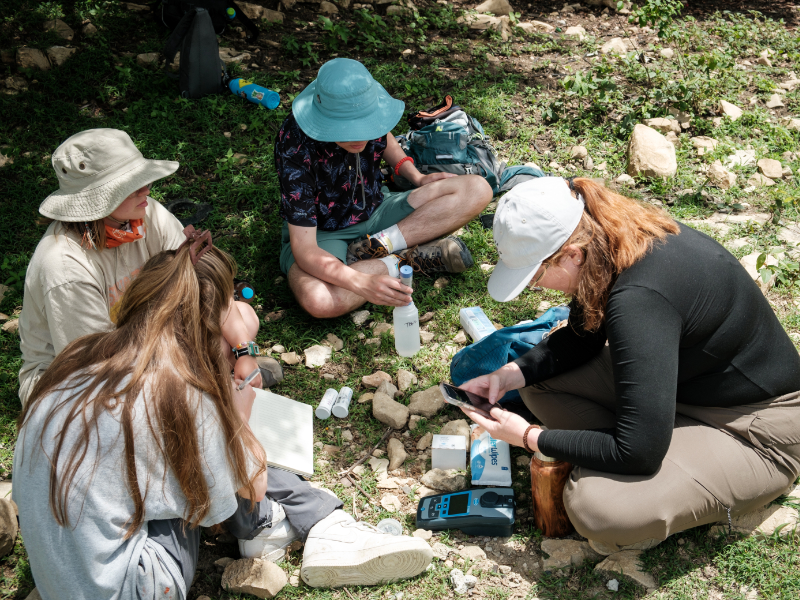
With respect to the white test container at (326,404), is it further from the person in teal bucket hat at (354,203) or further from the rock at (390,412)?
the person in teal bucket hat at (354,203)

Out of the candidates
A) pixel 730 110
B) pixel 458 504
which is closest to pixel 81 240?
pixel 458 504

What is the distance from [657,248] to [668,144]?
114 inches

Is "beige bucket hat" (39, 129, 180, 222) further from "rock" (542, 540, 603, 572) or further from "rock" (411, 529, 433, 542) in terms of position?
"rock" (542, 540, 603, 572)

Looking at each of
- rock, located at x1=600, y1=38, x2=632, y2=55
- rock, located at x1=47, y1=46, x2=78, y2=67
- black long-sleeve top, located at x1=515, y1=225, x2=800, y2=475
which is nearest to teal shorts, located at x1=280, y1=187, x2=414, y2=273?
black long-sleeve top, located at x1=515, y1=225, x2=800, y2=475

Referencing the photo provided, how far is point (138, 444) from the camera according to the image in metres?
1.88

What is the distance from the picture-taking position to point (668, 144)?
4.74 metres

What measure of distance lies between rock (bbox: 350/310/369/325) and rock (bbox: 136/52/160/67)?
3377mm

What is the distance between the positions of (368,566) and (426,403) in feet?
3.11

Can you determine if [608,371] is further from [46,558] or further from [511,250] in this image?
[46,558]

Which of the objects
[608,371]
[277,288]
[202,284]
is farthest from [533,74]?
[202,284]

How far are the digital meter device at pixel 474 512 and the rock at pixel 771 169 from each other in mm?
3366

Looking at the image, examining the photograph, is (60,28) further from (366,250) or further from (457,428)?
(457,428)

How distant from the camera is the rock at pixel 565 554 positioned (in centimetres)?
252

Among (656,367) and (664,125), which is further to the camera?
(664,125)
